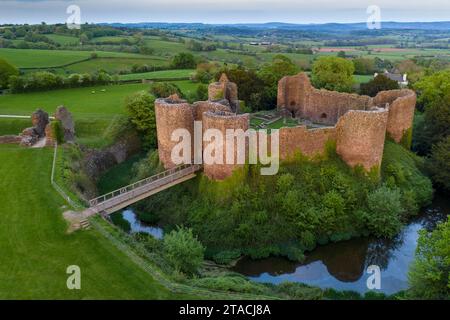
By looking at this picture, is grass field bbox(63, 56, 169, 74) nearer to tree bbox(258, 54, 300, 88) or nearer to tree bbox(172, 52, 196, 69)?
tree bbox(172, 52, 196, 69)

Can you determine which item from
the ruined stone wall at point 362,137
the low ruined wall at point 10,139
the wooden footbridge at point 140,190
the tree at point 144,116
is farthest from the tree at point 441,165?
the low ruined wall at point 10,139

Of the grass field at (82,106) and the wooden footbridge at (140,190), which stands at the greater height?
the grass field at (82,106)

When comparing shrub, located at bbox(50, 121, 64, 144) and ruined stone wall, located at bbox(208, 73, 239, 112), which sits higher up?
ruined stone wall, located at bbox(208, 73, 239, 112)

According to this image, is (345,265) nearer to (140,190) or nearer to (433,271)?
(433,271)

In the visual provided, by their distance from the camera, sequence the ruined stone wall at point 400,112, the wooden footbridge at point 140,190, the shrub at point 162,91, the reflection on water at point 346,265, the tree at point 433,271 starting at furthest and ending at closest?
the shrub at point 162,91 < the ruined stone wall at point 400,112 < the wooden footbridge at point 140,190 < the reflection on water at point 346,265 < the tree at point 433,271

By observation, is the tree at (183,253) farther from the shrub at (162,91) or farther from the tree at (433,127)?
the shrub at (162,91)

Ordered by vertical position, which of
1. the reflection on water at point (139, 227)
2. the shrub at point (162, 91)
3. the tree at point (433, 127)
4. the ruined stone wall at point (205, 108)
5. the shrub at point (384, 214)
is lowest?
the reflection on water at point (139, 227)

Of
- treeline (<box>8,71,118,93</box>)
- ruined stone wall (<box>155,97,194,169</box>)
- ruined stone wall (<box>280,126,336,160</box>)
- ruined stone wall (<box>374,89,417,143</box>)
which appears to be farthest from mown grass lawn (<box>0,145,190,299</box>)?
treeline (<box>8,71,118,93</box>)
